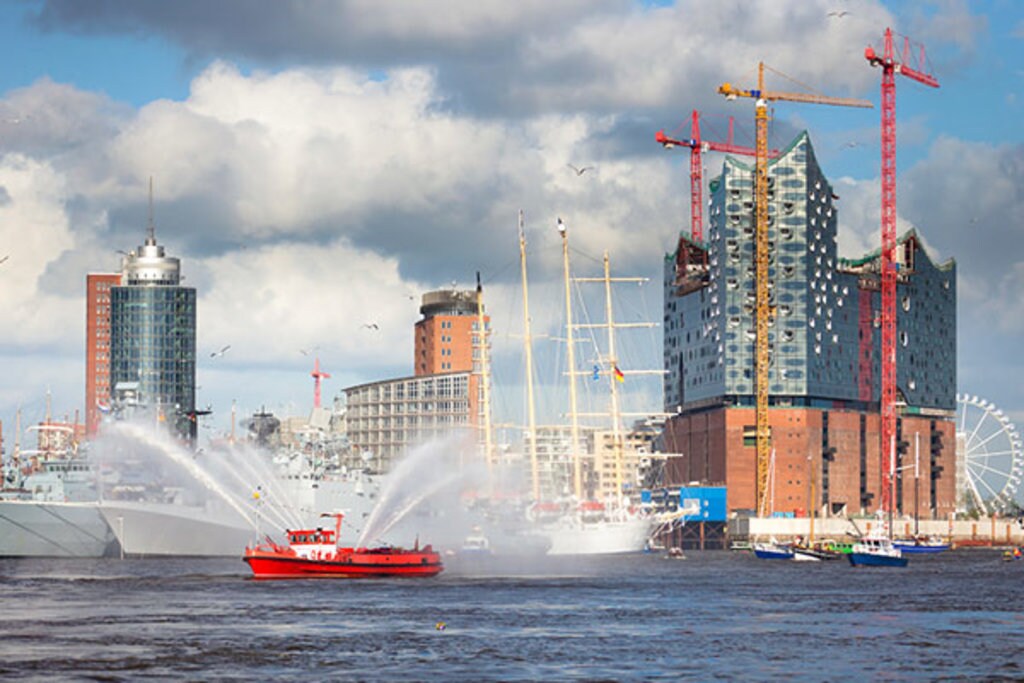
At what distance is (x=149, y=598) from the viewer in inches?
4906

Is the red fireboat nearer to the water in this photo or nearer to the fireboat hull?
the fireboat hull

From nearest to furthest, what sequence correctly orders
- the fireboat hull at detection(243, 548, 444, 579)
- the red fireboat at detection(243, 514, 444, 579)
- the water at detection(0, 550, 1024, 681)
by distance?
the water at detection(0, 550, 1024, 681), the fireboat hull at detection(243, 548, 444, 579), the red fireboat at detection(243, 514, 444, 579)

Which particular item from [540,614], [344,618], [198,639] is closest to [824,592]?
[540,614]

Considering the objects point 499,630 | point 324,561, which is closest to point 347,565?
point 324,561

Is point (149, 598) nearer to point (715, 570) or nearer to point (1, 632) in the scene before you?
point (1, 632)

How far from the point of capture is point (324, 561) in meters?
148

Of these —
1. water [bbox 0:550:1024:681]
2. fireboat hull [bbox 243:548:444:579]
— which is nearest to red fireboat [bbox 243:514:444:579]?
fireboat hull [bbox 243:548:444:579]

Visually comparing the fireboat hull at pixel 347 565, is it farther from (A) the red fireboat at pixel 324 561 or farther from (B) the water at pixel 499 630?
(B) the water at pixel 499 630

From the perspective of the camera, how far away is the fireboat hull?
Result: 14812cm

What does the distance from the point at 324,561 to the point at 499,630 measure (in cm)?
5196

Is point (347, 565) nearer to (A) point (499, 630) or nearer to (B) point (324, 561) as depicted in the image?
(B) point (324, 561)

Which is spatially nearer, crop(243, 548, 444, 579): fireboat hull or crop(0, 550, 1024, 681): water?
crop(0, 550, 1024, 681): water

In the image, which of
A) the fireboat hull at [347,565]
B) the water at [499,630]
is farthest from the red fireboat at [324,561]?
the water at [499,630]

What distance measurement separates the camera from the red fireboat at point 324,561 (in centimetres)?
14825
